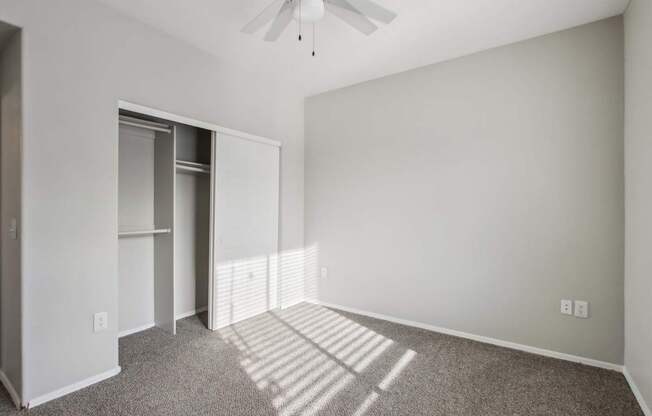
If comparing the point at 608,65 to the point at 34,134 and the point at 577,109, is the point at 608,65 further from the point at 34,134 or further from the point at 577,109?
the point at 34,134

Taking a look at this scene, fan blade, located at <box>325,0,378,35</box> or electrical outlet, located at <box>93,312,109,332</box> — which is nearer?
fan blade, located at <box>325,0,378,35</box>

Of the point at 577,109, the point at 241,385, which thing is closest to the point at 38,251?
the point at 241,385

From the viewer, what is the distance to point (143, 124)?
2719 mm

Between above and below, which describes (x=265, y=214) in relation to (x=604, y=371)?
above

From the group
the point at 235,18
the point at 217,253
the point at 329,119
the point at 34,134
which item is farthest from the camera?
the point at 329,119

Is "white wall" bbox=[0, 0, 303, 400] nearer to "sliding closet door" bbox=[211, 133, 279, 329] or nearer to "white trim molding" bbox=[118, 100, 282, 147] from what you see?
"white trim molding" bbox=[118, 100, 282, 147]

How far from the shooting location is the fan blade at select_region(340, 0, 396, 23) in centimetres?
185

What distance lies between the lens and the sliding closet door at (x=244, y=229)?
10.2 ft

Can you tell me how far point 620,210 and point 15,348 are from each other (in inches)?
160

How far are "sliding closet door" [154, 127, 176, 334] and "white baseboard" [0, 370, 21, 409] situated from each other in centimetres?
108

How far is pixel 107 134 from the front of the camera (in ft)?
7.43

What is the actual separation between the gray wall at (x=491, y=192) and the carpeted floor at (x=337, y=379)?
39 cm

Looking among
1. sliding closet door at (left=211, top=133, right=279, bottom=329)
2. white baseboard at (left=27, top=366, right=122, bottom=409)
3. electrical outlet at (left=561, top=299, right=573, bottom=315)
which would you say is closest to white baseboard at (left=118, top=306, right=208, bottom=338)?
sliding closet door at (left=211, top=133, right=279, bottom=329)

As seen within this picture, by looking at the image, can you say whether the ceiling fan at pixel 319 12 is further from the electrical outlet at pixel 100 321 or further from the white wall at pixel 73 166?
the electrical outlet at pixel 100 321
